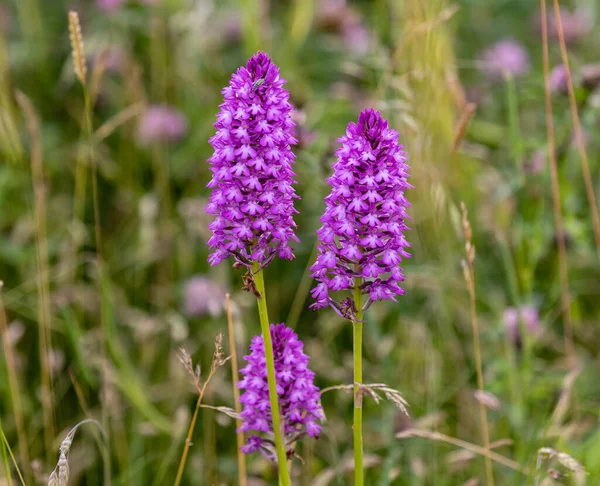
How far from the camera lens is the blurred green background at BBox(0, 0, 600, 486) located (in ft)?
9.12

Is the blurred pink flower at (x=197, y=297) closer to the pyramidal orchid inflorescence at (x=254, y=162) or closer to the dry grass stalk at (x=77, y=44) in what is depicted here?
the dry grass stalk at (x=77, y=44)

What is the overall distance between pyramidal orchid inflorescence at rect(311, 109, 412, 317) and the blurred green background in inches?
34.5

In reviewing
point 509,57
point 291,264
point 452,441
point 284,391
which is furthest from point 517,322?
point 509,57

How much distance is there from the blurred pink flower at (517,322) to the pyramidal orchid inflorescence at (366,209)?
1.77 metres

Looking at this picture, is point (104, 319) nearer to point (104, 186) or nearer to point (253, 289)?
point (253, 289)

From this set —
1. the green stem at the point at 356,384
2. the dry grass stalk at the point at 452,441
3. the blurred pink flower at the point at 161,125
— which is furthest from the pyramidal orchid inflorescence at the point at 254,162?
the blurred pink flower at the point at 161,125

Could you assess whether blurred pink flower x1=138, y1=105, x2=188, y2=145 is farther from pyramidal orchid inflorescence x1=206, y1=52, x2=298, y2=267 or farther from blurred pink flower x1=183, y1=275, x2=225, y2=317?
pyramidal orchid inflorescence x1=206, y1=52, x2=298, y2=267

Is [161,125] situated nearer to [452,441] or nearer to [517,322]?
[517,322]

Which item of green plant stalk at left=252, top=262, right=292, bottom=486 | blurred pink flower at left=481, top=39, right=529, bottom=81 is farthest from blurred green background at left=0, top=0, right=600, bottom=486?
green plant stalk at left=252, top=262, right=292, bottom=486

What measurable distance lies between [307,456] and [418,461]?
40 centimetres

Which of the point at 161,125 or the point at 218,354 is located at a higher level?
the point at 161,125

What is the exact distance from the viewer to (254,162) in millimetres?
1429

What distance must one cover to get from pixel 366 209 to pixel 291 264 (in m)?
2.48

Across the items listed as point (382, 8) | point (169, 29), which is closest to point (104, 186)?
point (169, 29)
